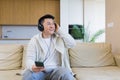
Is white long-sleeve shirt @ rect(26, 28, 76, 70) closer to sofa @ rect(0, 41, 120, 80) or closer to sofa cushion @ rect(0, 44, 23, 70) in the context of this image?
sofa @ rect(0, 41, 120, 80)

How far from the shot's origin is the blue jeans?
6.44ft

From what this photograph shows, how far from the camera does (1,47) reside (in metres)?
2.95

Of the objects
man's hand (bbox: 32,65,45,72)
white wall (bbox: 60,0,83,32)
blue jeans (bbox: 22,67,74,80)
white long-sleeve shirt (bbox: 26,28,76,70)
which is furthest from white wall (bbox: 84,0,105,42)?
man's hand (bbox: 32,65,45,72)

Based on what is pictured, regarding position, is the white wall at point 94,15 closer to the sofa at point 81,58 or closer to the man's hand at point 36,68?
the sofa at point 81,58

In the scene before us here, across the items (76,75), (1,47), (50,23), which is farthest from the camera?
(1,47)

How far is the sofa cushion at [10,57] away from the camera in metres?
2.86

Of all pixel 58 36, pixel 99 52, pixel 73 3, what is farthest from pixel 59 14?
pixel 58 36

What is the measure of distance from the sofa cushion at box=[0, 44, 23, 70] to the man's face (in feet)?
2.68

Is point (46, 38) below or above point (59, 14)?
below

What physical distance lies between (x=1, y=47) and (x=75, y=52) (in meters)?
1.09

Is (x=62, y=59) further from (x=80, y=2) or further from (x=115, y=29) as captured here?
(x=80, y=2)

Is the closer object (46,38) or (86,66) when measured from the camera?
(46,38)

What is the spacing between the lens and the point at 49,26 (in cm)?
227

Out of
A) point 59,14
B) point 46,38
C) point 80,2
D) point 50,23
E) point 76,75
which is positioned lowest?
point 76,75
